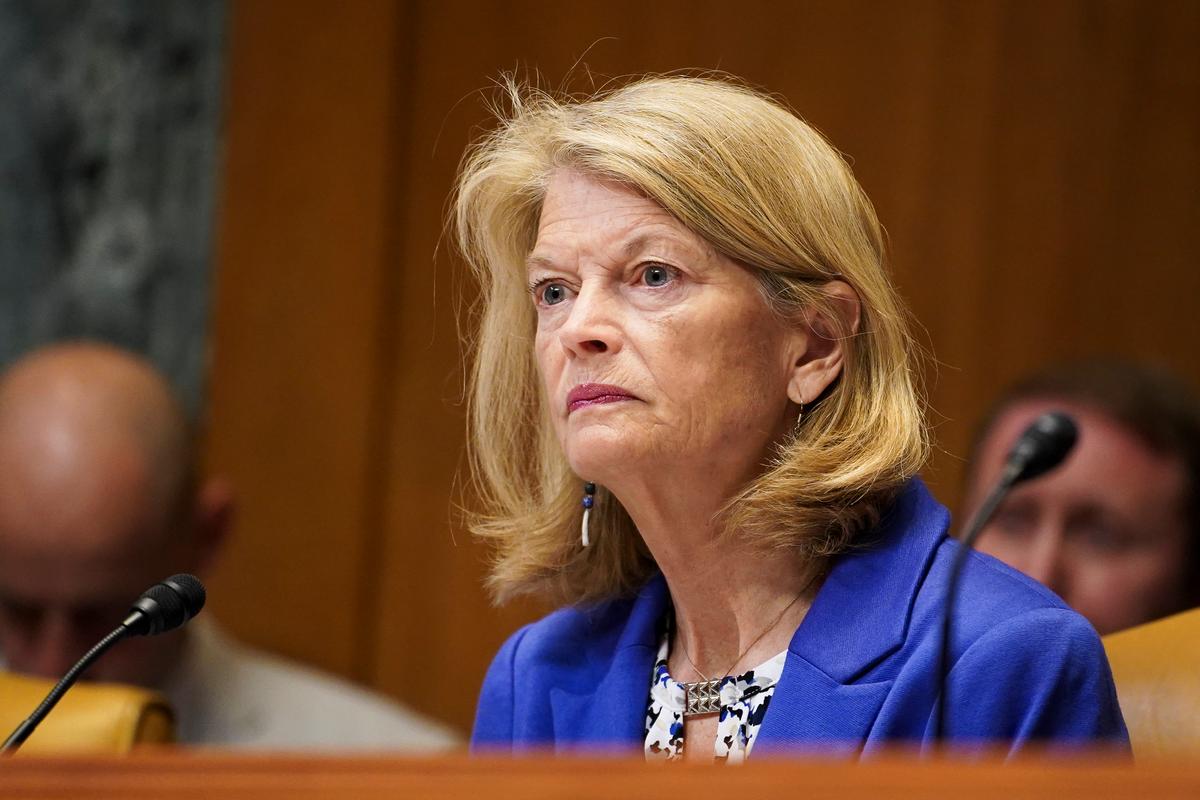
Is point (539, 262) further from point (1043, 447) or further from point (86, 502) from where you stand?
point (86, 502)

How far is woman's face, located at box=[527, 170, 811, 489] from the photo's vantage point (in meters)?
1.85

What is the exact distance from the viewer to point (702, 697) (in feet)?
6.42

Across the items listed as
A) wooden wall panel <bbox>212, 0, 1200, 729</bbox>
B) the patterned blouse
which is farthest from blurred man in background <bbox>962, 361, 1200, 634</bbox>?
the patterned blouse

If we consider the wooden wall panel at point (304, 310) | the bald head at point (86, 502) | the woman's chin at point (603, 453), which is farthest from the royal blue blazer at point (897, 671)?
the wooden wall panel at point (304, 310)

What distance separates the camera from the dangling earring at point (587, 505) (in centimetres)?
212

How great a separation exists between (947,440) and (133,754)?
2.88m

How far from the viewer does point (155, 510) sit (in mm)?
3123

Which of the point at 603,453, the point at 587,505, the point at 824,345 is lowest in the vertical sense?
the point at 587,505

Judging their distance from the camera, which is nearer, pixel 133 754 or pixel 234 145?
pixel 133 754

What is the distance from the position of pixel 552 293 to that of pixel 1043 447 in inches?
26.5

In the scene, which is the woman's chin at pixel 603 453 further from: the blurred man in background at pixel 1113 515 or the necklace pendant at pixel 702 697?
the blurred man in background at pixel 1113 515

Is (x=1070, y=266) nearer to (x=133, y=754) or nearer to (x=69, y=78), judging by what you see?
(x=69, y=78)

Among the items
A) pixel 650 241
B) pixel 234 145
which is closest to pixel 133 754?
pixel 650 241

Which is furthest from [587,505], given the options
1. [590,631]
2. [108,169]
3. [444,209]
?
[108,169]
